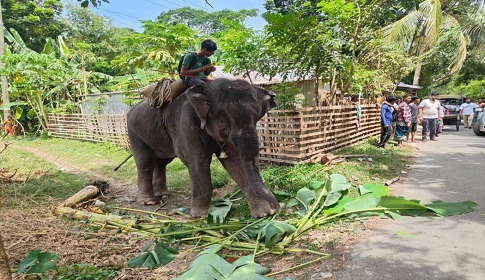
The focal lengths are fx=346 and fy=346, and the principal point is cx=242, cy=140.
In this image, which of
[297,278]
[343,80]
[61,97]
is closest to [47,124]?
[61,97]

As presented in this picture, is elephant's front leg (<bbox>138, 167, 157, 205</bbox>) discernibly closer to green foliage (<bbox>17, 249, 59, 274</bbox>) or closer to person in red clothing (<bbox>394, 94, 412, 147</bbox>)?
green foliage (<bbox>17, 249, 59, 274</bbox>)

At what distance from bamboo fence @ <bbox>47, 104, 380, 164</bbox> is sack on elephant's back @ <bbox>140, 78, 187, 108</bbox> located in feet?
9.75

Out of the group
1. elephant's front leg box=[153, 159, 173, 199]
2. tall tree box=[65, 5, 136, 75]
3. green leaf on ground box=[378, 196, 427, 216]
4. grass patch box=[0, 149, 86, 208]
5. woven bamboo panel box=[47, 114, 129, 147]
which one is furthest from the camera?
tall tree box=[65, 5, 136, 75]

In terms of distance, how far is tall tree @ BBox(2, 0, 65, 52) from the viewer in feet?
72.9

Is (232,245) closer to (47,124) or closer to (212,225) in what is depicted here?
(212,225)

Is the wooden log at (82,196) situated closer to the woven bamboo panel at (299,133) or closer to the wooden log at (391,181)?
the woven bamboo panel at (299,133)

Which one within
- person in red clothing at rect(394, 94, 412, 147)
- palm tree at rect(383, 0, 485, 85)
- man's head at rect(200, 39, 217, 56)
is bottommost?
person in red clothing at rect(394, 94, 412, 147)

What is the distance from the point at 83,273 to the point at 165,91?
269cm

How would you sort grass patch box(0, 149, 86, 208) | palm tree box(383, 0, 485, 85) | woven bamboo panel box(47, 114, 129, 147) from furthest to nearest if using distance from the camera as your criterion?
palm tree box(383, 0, 485, 85)
woven bamboo panel box(47, 114, 129, 147)
grass patch box(0, 149, 86, 208)

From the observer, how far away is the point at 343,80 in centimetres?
934

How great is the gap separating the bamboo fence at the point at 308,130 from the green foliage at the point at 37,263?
5187 mm

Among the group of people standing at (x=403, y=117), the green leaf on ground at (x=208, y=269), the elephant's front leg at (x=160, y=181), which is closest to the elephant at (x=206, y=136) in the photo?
the elephant's front leg at (x=160, y=181)

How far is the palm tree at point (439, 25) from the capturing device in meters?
Result: 14.9

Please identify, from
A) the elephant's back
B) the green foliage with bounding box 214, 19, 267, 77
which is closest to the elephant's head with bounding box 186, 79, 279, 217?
the elephant's back
